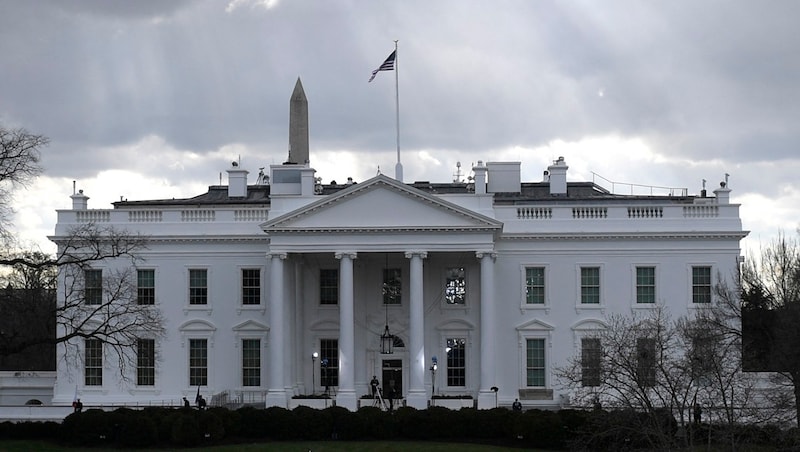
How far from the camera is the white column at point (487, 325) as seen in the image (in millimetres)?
54688

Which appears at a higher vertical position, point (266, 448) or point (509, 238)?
point (509, 238)

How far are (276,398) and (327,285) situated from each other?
6885 mm

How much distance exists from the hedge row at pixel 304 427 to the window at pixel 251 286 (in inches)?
437

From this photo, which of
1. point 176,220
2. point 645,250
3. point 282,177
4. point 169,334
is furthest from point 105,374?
point 645,250

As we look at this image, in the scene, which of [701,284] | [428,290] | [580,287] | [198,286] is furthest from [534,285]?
[198,286]

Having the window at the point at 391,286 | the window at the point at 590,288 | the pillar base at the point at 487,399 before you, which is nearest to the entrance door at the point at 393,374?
the window at the point at 391,286

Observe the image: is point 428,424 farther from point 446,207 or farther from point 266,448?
point 446,207

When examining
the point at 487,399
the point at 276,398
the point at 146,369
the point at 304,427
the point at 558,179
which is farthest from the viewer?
the point at 558,179

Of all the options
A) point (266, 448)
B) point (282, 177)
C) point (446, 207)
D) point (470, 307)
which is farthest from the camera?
point (282, 177)

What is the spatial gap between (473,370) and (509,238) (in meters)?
6.22

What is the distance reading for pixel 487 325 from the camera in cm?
5491

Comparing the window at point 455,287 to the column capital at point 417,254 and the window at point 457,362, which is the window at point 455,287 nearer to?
the window at point 457,362

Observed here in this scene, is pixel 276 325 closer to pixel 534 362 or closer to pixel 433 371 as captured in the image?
pixel 433 371

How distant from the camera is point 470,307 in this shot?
2290 inches
